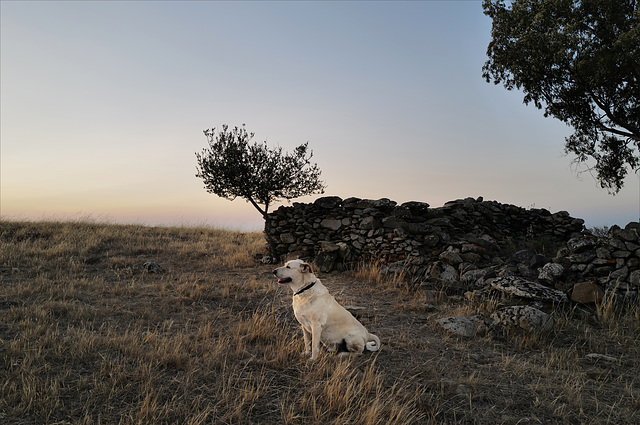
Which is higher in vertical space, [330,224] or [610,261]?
[330,224]

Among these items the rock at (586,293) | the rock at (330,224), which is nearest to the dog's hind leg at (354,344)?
the rock at (586,293)

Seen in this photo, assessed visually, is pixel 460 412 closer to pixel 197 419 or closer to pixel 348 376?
pixel 348 376

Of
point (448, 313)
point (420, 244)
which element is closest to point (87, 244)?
point (420, 244)

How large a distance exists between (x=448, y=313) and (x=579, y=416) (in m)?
3.53

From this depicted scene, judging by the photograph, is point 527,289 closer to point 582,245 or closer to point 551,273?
point 551,273

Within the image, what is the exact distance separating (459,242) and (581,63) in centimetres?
836

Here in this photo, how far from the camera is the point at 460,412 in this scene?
4305 millimetres

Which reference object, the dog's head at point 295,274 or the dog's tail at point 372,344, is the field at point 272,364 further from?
the dog's head at point 295,274

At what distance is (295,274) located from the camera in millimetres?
5211

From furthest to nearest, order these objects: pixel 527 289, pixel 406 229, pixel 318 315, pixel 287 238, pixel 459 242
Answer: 1. pixel 287 238
2. pixel 406 229
3. pixel 459 242
4. pixel 527 289
5. pixel 318 315

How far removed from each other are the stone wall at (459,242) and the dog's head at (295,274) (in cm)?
531

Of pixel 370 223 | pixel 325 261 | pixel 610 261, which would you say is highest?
pixel 370 223

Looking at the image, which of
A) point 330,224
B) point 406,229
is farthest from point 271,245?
point 406,229

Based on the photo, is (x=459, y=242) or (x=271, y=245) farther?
(x=271, y=245)
